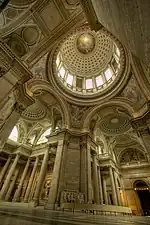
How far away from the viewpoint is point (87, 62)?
14656 millimetres

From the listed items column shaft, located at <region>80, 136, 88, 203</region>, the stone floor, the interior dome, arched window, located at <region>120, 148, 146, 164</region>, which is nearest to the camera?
the stone floor

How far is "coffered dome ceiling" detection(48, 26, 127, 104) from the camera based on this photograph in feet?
41.6

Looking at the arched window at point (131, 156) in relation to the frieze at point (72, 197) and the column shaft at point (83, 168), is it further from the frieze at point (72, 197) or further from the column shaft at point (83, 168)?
the frieze at point (72, 197)

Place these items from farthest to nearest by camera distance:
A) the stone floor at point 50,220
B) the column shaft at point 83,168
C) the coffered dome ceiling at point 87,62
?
1. the coffered dome ceiling at point 87,62
2. the column shaft at point 83,168
3. the stone floor at point 50,220

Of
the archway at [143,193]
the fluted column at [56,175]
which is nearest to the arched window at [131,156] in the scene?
the archway at [143,193]


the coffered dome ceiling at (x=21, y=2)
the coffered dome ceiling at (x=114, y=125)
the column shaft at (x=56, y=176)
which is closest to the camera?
the coffered dome ceiling at (x=21, y=2)

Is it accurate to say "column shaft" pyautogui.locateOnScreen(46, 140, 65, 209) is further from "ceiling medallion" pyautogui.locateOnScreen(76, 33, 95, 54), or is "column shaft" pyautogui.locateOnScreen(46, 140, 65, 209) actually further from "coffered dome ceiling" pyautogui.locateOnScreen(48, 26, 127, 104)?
"ceiling medallion" pyautogui.locateOnScreen(76, 33, 95, 54)

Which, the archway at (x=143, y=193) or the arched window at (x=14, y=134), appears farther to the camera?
the archway at (x=143, y=193)

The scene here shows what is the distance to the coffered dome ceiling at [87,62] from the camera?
12673 mm

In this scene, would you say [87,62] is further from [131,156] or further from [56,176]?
[131,156]

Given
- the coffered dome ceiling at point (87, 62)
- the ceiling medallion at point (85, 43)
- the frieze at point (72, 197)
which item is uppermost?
the ceiling medallion at point (85, 43)

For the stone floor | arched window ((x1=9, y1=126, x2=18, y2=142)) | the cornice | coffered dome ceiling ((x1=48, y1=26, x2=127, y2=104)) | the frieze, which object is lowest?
the stone floor

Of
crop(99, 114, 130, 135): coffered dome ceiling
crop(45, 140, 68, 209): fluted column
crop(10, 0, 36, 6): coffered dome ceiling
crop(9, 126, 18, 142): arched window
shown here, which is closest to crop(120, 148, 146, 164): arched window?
crop(99, 114, 130, 135): coffered dome ceiling

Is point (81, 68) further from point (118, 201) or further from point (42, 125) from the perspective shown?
point (118, 201)
